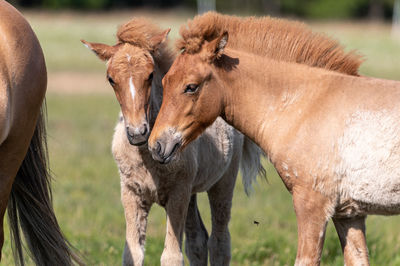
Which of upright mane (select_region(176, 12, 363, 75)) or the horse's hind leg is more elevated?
upright mane (select_region(176, 12, 363, 75))

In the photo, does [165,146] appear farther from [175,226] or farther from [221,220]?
[221,220]

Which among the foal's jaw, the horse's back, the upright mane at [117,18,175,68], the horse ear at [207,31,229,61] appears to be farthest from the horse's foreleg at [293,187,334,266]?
the horse's back

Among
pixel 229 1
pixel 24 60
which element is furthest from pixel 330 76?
pixel 229 1

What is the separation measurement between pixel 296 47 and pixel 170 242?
1.69 metres

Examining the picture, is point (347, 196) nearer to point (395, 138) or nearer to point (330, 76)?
point (395, 138)

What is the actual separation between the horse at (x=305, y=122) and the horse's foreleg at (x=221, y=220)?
4.74ft

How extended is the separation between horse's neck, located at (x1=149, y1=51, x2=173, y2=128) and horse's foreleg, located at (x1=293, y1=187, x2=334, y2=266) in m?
1.33

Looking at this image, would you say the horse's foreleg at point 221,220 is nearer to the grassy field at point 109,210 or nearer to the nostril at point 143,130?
the grassy field at point 109,210

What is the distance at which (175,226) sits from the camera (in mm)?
4672

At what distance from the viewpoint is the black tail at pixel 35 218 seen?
15.3 ft

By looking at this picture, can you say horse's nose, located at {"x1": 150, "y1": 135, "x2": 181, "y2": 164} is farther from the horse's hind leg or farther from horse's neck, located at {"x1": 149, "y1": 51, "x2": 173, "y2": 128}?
the horse's hind leg

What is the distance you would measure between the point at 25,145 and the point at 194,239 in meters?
2.00

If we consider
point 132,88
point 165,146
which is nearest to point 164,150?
point 165,146

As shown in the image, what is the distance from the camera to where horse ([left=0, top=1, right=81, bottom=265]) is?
13.6ft
